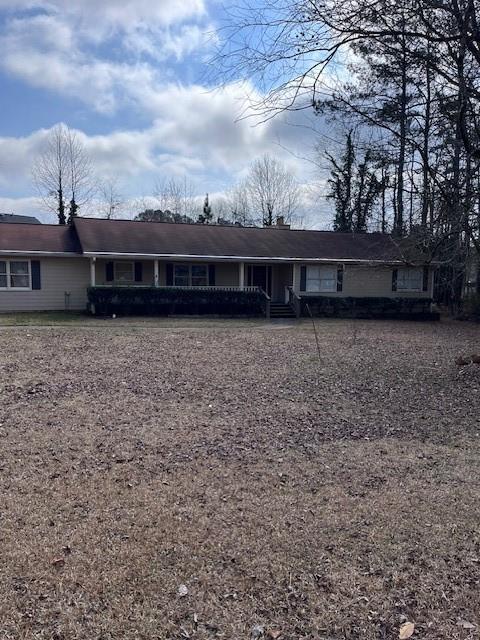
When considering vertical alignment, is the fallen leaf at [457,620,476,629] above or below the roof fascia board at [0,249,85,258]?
below

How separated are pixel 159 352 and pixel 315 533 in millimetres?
7942

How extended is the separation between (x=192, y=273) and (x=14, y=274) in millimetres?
7455

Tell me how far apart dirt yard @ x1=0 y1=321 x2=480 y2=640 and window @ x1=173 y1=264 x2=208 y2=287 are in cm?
1479

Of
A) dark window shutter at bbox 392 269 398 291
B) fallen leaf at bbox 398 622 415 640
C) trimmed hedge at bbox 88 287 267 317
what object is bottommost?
fallen leaf at bbox 398 622 415 640

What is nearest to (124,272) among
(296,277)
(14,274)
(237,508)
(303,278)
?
(14,274)

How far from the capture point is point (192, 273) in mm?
22938

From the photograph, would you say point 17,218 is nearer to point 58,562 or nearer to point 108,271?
point 108,271

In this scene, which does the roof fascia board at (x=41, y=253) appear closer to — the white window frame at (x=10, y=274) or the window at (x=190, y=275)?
the white window frame at (x=10, y=274)

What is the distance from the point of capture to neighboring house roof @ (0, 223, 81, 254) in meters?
20.1

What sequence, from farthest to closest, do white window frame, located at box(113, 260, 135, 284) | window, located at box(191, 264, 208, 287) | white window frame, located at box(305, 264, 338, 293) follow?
white window frame, located at box(305, 264, 338, 293), window, located at box(191, 264, 208, 287), white window frame, located at box(113, 260, 135, 284)

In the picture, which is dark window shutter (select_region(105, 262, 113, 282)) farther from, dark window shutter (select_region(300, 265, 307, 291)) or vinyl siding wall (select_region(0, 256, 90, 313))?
dark window shutter (select_region(300, 265, 307, 291))

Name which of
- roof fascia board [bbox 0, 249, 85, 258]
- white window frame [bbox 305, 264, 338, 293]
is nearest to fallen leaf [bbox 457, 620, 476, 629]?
roof fascia board [bbox 0, 249, 85, 258]

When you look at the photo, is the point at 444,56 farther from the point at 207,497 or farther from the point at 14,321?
the point at 14,321

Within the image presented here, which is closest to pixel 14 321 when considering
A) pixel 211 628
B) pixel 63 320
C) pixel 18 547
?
pixel 63 320
